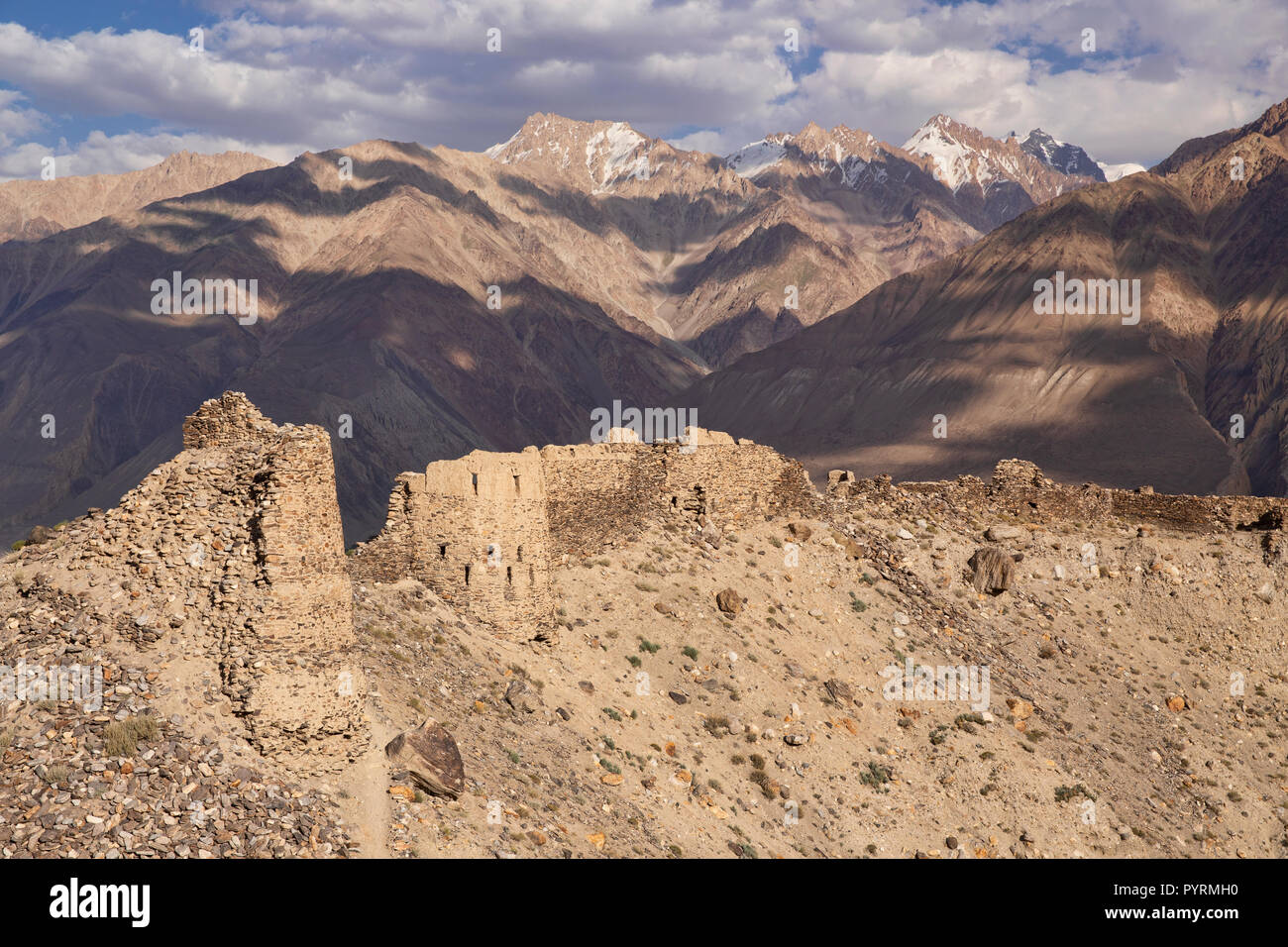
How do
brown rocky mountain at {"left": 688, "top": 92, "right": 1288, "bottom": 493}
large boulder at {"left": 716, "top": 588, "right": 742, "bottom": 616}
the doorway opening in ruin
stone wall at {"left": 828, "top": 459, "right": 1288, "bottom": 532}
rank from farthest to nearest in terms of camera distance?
brown rocky mountain at {"left": 688, "top": 92, "right": 1288, "bottom": 493}, stone wall at {"left": 828, "top": 459, "right": 1288, "bottom": 532}, the doorway opening in ruin, large boulder at {"left": 716, "top": 588, "right": 742, "bottom": 616}

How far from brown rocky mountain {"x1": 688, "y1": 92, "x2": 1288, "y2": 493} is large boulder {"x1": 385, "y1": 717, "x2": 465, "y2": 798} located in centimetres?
11217

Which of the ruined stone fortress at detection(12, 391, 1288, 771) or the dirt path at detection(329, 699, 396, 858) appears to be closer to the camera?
the dirt path at detection(329, 699, 396, 858)

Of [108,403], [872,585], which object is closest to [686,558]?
[872,585]

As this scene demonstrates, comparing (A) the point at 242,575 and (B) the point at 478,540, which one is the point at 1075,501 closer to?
(B) the point at 478,540

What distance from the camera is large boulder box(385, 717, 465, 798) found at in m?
16.0

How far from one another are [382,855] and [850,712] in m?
13.4

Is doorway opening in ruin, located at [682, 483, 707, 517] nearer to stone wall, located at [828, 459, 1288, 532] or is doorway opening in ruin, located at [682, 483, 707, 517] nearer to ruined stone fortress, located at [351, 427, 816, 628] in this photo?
ruined stone fortress, located at [351, 427, 816, 628]

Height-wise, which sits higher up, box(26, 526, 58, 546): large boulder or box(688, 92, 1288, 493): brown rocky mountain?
box(688, 92, 1288, 493): brown rocky mountain

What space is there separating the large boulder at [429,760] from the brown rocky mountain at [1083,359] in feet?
368

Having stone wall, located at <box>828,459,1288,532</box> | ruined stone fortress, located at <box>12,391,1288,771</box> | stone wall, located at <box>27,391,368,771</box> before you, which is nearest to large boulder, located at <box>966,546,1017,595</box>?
stone wall, located at <box>828,459,1288,532</box>

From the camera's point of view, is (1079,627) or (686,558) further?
(1079,627)

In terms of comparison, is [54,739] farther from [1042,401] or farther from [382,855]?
[1042,401]

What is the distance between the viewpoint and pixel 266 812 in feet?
46.4

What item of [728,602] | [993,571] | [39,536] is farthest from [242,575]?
[993,571]
